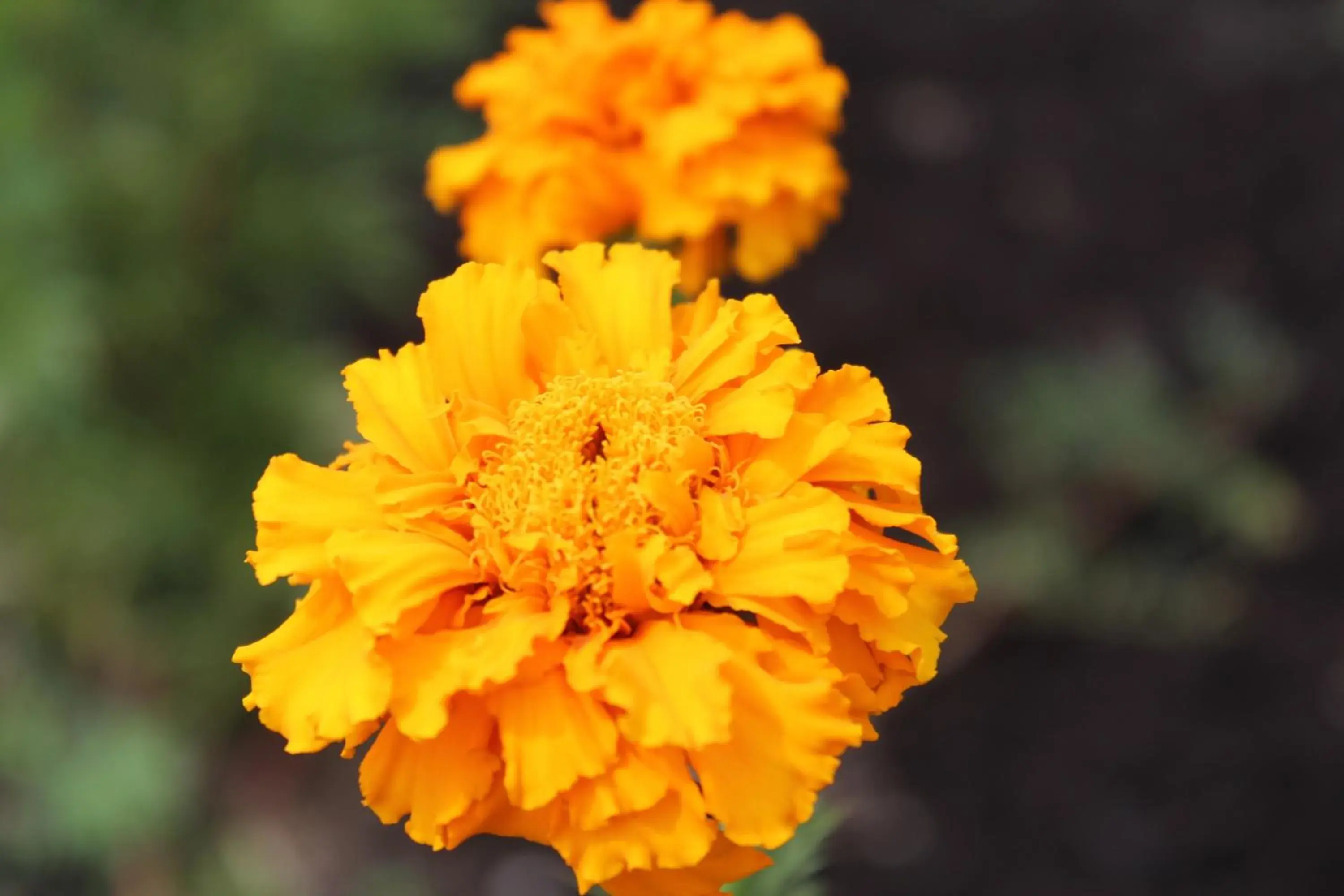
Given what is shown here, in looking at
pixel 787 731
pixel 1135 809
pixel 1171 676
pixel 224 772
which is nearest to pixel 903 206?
pixel 1171 676

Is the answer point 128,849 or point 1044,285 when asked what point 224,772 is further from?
point 1044,285

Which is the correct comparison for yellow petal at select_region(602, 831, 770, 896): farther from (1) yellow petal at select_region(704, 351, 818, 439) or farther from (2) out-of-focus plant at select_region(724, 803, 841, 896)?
(1) yellow petal at select_region(704, 351, 818, 439)

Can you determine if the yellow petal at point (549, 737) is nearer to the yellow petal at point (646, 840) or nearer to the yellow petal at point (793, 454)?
the yellow petal at point (646, 840)

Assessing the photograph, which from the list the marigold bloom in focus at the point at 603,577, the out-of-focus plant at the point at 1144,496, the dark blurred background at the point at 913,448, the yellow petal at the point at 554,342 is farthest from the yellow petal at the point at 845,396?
the out-of-focus plant at the point at 1144,496

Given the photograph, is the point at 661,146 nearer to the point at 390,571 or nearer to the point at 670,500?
the point at 670,500

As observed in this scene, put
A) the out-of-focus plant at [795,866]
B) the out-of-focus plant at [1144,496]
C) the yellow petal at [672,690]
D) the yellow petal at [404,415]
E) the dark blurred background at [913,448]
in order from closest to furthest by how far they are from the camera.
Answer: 1. the yellow petal at [672,690]
2. the yellow petal at [404,415]
3. the out-of-focus plant at [795,866]
4. the dark blurred background at [913,448]
5. the out-of-focus plant at [1144,496]
